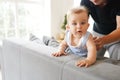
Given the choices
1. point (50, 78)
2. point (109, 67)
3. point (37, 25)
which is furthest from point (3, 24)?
point (109, 67)

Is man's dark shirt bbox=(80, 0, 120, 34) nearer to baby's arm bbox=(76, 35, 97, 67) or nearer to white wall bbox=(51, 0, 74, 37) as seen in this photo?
baby's arm bbox=(76, 35, 97, 67)

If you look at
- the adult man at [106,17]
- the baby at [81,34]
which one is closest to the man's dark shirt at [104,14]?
the adult man at [106,17]

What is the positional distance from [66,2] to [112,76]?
10.1 ft

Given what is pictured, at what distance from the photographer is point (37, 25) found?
382 cm

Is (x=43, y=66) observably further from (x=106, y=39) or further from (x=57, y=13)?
(x=57, y=13)

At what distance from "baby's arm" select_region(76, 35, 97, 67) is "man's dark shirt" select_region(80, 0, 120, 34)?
1.68ft

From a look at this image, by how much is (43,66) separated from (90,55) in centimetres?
30

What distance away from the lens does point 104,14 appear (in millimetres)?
1711

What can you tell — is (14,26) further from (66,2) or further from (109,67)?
(109,67)

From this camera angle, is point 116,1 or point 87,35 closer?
point 87,35

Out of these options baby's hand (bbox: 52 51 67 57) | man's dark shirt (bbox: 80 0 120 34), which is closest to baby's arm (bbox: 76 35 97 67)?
baby's hand (bbox: 52 51 67 57)

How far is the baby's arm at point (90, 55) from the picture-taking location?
1095 mm

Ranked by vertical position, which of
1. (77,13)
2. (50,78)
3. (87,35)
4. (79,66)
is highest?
(77,13)

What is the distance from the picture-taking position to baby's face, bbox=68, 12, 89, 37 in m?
1.22
